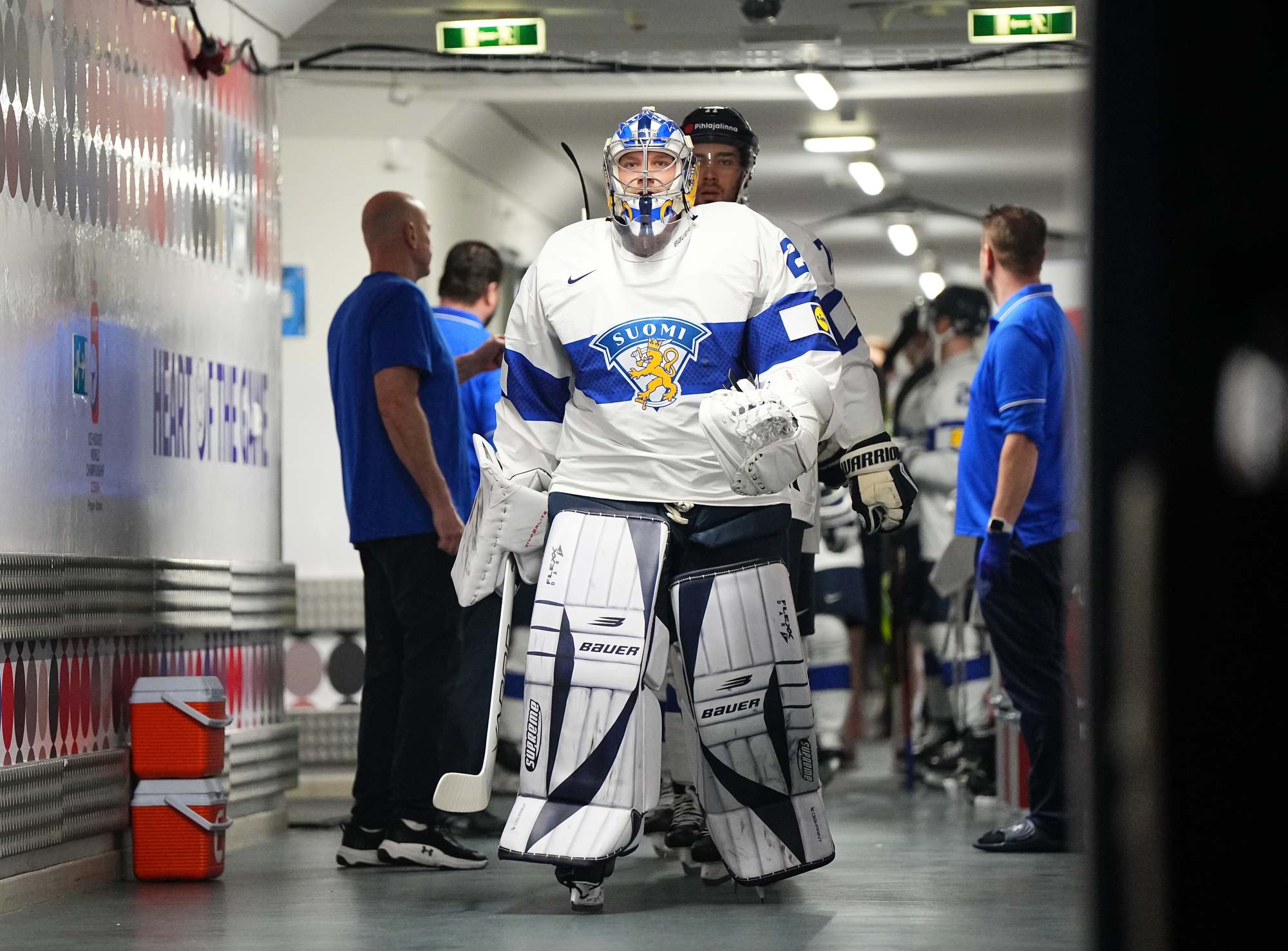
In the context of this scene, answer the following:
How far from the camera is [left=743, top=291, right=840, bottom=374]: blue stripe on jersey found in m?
4.47

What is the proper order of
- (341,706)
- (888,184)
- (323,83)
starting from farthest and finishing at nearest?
(888,184)
(323,83)
(341,706)

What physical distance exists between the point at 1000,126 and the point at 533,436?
819 cm

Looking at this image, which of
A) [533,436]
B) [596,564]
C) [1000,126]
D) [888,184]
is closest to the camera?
[596,564]

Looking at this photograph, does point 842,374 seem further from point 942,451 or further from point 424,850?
point 942,451

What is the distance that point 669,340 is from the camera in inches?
176

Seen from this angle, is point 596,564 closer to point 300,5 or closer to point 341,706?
point 300,5

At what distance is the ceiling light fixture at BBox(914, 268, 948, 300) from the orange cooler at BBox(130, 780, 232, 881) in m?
14.5

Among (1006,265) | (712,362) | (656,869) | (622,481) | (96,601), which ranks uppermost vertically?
(1006,265)

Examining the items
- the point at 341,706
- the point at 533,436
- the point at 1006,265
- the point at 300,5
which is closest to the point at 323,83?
the point at 300,5

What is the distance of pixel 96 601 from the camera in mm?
5270

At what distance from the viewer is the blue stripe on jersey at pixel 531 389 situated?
185 inches

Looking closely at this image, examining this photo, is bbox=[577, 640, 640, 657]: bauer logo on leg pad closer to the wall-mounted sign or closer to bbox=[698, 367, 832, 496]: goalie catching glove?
bbox=[698, 367, 832, 496]: goalie catching glove

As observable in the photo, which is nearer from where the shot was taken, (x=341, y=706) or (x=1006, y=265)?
(x=1006, y=265)

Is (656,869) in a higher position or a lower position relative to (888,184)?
lower
